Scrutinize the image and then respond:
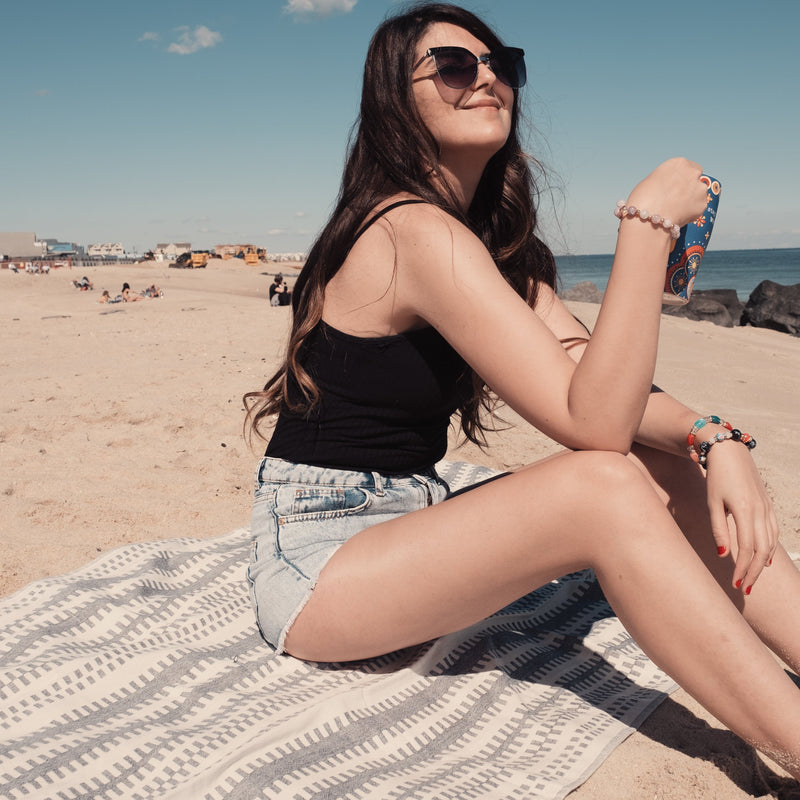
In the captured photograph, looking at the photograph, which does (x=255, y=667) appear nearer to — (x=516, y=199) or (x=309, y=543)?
(x=309, y=543)

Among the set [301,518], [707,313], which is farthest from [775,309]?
[301,518]

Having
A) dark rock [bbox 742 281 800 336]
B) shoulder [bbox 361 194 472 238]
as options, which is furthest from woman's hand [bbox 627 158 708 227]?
dark rock [bbox 742 281 800 336]

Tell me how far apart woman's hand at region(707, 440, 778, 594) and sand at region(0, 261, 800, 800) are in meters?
0.49

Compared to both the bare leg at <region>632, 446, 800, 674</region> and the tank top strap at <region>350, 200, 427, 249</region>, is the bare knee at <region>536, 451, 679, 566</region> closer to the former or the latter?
the bare leg at <region>632, 446, 800, 674</region>

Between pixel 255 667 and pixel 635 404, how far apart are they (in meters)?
1.31

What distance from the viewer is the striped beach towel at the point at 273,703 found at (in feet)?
5.49

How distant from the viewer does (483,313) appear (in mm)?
1759

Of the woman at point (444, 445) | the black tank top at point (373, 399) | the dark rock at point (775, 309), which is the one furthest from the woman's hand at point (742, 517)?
the dark rock at point (775, 309)

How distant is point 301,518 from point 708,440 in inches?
43.4

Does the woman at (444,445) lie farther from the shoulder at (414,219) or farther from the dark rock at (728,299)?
the dark rock at (728,299)

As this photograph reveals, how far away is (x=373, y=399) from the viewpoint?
2.01 m

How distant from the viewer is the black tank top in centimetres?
199

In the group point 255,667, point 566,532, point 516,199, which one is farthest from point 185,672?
point 516,199

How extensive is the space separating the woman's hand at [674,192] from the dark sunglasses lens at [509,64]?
61 centimetres
